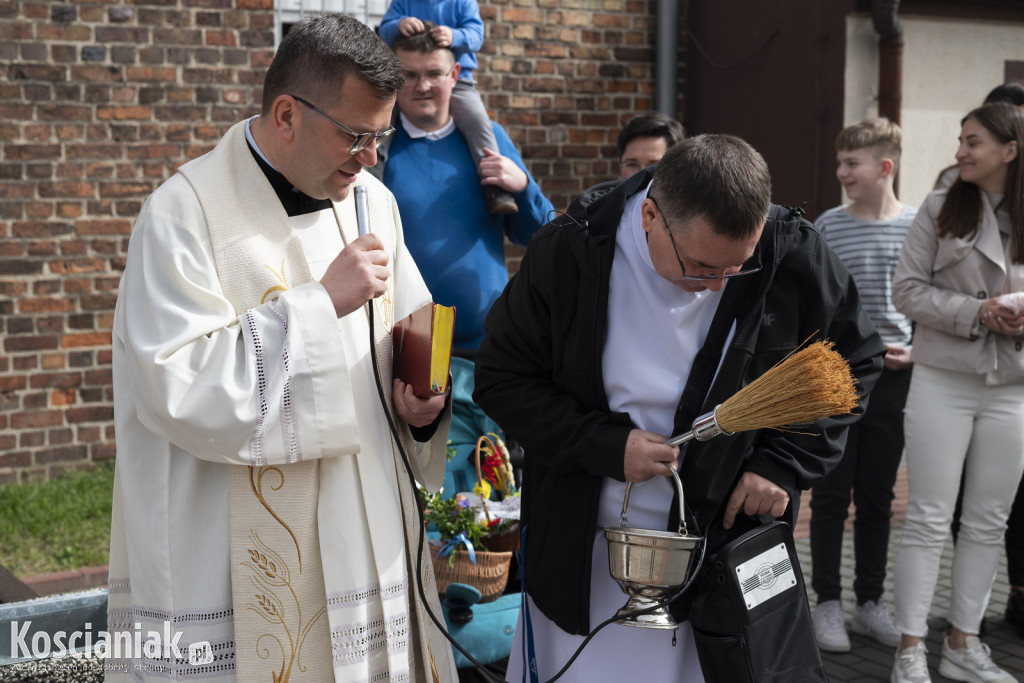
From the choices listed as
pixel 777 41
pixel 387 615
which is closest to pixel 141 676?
pixel 387 615

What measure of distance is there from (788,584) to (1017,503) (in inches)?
114

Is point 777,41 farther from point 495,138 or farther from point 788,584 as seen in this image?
point 788,584

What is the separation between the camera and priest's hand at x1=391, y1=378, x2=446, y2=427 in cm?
251

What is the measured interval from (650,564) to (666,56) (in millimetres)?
6421

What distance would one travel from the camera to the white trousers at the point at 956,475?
13.3ft

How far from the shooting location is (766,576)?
2.32m

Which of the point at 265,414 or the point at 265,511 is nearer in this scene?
the point at 265,414

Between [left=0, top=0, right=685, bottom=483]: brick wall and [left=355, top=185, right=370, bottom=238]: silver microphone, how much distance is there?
463 cm

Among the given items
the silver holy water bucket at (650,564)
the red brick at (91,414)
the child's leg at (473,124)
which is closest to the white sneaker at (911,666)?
the silver holy water bucket at (650,564)

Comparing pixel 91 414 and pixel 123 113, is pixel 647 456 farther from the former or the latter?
pixel 123 113

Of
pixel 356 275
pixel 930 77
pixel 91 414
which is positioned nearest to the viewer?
pixel 356 275

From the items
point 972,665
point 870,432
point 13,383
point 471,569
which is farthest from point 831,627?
point 13,383

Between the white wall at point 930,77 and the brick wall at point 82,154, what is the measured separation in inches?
158

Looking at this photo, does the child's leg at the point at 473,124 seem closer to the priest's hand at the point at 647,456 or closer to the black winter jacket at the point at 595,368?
the black winter jacket at the point at 595,368
